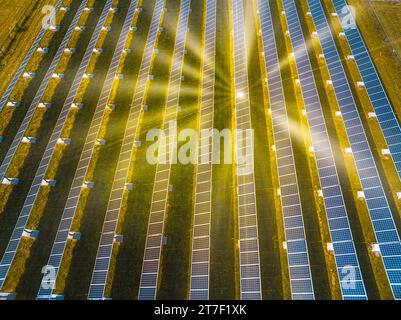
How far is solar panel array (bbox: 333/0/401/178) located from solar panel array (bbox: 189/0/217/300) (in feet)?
64.1

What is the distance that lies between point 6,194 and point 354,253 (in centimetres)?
3728

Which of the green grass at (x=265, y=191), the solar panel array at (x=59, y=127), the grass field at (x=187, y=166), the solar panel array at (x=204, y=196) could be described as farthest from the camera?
the solar panel array at (x=59, y=127)

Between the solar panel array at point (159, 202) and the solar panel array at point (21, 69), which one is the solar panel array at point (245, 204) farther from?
the solar panel array at point (21, 69)

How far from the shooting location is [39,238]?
2922 cm

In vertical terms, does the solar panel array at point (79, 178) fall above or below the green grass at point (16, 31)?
below

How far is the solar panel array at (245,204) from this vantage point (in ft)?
84.1

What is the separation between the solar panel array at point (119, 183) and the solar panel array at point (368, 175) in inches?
1000

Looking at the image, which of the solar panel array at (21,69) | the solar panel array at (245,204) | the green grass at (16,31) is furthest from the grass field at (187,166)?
the solar panel array at (21,69)

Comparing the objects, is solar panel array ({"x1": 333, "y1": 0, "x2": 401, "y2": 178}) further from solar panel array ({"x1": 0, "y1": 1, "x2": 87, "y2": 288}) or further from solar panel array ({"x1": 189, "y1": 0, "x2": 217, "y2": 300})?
solar panel array ({"x1": 0, "y1": 1, "x2": 87, "y2": 288})

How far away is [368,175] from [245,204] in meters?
12.8

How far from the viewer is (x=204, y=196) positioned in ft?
100
